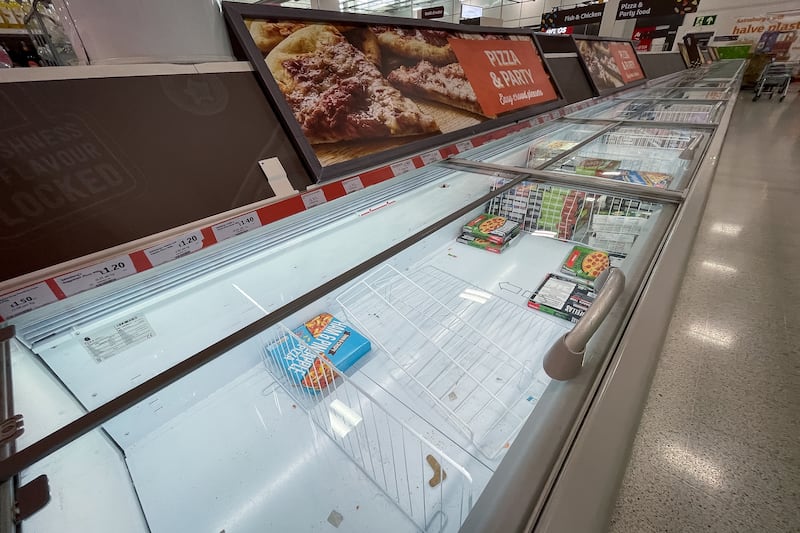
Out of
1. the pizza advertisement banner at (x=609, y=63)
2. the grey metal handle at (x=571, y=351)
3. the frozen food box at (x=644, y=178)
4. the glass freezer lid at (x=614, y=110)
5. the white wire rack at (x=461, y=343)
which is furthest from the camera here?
the pizza advertisement banner at (x=609, y=63)

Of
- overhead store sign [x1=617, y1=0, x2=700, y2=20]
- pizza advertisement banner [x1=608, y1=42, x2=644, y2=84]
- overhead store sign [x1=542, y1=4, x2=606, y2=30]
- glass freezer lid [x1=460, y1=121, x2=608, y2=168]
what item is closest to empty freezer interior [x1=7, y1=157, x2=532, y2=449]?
glass freezer lid [x1=460, y1=121, x2=608, y2=168]

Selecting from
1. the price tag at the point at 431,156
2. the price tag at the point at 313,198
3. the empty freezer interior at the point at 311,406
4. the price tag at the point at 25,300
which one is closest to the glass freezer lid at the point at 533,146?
the price tag at the point at 431,156

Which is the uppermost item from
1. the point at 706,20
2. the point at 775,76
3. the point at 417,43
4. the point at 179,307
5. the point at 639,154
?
the point at 706,20

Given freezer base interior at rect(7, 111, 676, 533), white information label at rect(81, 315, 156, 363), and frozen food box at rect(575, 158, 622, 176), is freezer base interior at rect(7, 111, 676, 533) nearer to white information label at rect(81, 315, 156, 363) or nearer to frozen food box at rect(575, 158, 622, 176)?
white information label at rect(81, 315, 156, 363)

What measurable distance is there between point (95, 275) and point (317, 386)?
2.18ft

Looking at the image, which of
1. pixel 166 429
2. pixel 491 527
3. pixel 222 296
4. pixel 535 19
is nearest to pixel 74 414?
pixel 166 429

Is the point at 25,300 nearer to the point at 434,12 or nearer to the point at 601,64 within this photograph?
the point at 601,64

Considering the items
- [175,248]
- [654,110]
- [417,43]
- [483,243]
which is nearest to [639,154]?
[654,110]

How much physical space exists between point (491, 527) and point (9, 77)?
1103 mm

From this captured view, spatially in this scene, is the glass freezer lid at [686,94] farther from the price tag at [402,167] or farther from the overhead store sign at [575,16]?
the overhead store sign at [575,16]

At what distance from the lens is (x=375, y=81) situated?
3.77ft

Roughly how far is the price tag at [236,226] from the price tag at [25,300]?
0.28 m

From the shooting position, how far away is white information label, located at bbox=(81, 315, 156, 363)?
81cm

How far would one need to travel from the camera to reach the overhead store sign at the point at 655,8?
7.87 m
